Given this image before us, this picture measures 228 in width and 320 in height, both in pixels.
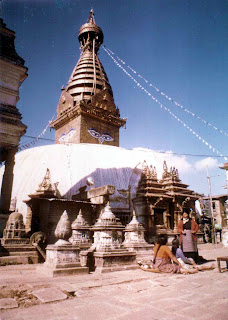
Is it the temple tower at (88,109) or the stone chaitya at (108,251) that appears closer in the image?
the stone chaitya at (108,251)

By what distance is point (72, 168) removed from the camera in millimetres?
21734

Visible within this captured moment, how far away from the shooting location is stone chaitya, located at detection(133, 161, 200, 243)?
18672 millimetres

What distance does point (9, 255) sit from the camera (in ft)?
31.5

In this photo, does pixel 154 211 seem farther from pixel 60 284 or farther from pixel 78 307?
pixel 78 307

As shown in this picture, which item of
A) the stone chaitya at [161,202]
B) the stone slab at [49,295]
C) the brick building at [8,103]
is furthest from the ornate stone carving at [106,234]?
the stone chaitya at [161,202]

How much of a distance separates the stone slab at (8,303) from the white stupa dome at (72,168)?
49.2 feet

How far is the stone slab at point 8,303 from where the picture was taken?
12.8ft

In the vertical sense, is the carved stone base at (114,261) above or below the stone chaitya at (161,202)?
below

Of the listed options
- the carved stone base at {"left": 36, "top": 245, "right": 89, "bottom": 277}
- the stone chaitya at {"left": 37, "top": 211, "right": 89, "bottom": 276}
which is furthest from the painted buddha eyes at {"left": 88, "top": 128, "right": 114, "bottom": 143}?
the carved stone base at {"left": 36, "top": 245, "right": 89, "bottom": 277}

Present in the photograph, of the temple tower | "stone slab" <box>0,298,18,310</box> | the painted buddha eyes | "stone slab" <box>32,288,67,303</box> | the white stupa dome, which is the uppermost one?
the temple tower

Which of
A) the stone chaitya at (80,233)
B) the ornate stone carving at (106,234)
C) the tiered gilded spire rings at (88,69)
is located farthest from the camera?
the tiered gilded spire rings at (88,69)

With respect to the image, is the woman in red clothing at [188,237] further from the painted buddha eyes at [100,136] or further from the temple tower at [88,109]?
the painted buddha eyes at [100,136]

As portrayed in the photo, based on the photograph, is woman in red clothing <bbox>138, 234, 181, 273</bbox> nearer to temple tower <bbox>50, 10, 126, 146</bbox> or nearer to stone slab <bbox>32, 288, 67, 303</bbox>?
stone slab <bbox>32, 288, 67, 303</bbox>

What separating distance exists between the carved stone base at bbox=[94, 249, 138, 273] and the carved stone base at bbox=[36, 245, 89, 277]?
748mm
